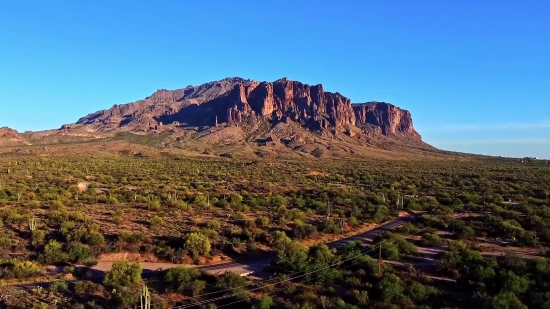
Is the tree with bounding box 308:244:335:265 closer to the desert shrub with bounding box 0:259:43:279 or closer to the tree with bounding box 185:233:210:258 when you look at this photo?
the tree with bounding box 185:233:210:258

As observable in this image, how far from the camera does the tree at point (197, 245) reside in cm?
1969

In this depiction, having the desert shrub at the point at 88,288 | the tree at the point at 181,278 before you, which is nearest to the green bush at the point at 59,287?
the desert shrub at the point at 88,288

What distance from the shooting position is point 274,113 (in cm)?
15762

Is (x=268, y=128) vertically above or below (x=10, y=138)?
above

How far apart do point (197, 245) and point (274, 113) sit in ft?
457

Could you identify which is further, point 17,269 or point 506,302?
point 17,269

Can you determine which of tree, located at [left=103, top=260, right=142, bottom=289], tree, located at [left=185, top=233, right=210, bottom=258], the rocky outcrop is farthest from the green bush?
the rocky outcrop

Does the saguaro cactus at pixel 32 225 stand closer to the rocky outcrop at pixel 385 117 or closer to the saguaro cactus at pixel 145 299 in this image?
the saguaro cactus at pixel 145 299

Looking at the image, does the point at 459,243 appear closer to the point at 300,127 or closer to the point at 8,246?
the point at 8,246

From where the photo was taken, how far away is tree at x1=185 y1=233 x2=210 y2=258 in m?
19.7

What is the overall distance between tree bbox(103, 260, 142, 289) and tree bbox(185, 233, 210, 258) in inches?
146

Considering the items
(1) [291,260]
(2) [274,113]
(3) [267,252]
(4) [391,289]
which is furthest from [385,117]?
(4) [391,289]

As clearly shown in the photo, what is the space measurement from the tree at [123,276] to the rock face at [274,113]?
130230 millimetres

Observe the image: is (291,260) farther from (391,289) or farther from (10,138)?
(10,138)
